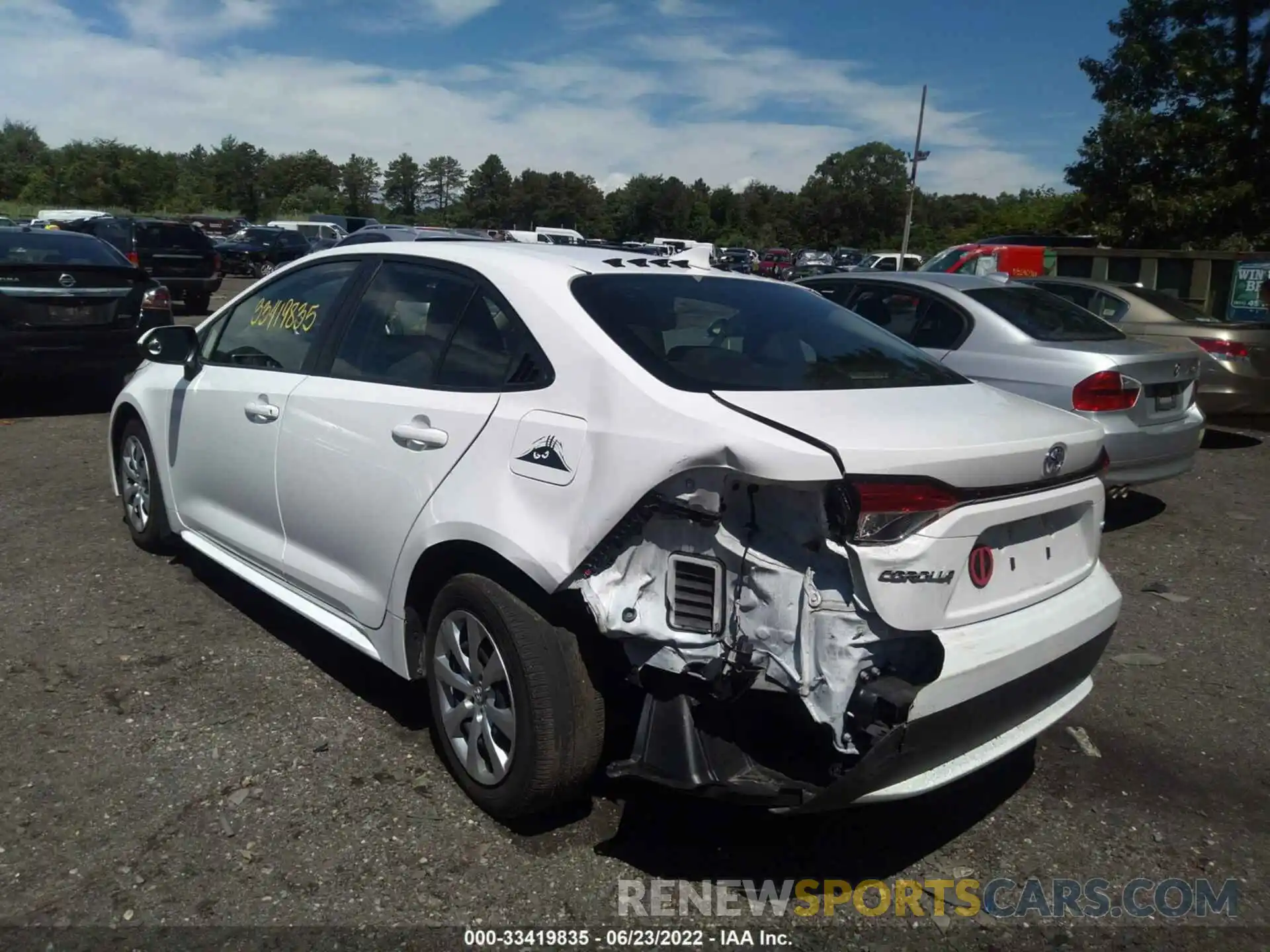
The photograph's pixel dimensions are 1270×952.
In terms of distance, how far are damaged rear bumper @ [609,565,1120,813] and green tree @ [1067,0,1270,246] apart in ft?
67.4

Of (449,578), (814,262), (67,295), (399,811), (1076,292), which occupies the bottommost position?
(399,811)

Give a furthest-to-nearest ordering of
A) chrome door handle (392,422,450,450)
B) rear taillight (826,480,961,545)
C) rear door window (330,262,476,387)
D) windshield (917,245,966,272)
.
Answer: windshield (917,245,966,272) → rear door window (330,262,476,387) → chrome door handle (392,422,450,450) → rear taillight (826,480,961,545)

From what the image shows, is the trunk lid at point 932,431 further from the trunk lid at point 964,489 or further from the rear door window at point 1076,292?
the rear door window at point 1076,292

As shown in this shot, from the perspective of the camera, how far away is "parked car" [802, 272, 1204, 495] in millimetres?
5992

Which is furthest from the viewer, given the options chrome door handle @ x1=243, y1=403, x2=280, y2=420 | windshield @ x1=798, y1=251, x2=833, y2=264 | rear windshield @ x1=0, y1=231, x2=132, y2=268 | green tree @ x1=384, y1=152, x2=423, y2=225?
green tree @ x1=384, y1=152, x2=423, y2=225

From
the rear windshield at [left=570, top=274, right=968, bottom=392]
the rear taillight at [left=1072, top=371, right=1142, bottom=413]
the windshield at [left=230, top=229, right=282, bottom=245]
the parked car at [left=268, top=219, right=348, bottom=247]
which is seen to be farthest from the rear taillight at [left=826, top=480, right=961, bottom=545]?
the parked car at [left=268, top=219, right=348, bottom=247]

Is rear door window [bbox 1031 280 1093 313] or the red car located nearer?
rear door window [bbox 1031 280 1093 313]

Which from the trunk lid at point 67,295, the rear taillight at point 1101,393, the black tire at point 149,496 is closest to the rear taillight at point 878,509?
the black tire at point 149,496

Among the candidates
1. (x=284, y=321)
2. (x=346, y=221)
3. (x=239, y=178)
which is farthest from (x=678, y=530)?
(x=239, y=178)

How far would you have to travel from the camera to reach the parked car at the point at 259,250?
1180 inches

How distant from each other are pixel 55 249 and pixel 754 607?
8701 millimetres

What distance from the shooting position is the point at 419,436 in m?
3.21

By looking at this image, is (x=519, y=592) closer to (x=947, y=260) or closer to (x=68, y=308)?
(x=68, y=308)

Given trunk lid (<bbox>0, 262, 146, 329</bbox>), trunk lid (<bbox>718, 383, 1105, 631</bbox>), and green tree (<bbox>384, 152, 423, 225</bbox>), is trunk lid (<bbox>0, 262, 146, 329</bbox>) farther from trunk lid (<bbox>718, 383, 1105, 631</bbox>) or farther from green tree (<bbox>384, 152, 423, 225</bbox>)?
green tree (<bbox>384, 152, 423, 225</bbox>)
